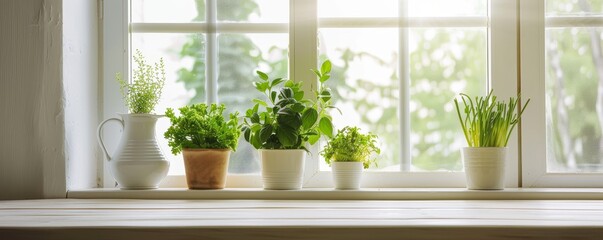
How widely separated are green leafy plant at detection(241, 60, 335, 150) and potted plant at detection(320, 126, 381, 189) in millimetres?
50

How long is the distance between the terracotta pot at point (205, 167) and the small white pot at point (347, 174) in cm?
31

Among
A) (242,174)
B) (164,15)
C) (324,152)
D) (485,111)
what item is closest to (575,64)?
(485,111)

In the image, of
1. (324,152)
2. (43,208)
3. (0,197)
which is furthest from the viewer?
(324,152)

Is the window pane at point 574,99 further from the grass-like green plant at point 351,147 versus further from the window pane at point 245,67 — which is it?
the window pane at point 245,67

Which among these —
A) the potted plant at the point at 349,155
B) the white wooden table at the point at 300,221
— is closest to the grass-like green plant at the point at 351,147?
the potted plant at the point at 349,155

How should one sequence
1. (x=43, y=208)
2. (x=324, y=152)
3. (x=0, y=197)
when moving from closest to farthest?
(x=43, y=208) < (x=0, y=197) < (x=324, y=152)

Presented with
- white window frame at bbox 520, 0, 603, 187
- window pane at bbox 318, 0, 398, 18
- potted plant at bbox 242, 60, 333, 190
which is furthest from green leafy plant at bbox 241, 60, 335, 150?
white window frame at bbox 520, 0, 603, 187

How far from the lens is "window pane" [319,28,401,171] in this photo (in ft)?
7.93

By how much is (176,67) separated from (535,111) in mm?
1084

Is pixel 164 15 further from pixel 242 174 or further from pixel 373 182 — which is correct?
pixel 373 182

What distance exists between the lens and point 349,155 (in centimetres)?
224

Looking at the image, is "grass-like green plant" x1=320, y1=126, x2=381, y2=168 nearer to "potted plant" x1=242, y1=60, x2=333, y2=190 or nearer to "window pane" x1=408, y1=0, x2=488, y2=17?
"potted plant" x1=242, y1=60, x2=333, y2=190

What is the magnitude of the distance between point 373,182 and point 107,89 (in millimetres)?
850

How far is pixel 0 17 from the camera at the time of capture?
216cm
